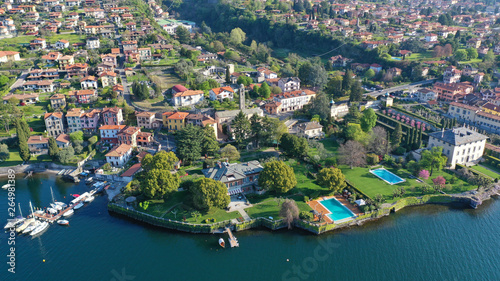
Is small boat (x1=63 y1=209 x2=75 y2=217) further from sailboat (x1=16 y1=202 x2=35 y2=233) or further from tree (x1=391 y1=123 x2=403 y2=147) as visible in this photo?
tree (x1=391 y1=123 x2=403 y2=147)

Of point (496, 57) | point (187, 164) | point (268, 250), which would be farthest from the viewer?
point (496, 57)

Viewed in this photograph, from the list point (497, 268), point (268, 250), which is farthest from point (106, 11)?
point (497, 268)

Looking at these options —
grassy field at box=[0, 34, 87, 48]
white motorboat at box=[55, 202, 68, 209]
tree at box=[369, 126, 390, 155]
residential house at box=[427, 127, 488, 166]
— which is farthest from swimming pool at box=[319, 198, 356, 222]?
grassy field at box=[0, 34, 87, 48]

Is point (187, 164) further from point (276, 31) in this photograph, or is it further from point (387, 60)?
point (276, 31)

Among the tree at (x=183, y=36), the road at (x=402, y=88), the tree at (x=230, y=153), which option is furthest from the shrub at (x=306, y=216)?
the tree at (x=183, y=36)

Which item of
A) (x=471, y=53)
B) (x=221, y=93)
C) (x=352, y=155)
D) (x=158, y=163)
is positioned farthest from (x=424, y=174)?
(x=471, y=53)

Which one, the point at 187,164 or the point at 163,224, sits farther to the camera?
the point at 187,164

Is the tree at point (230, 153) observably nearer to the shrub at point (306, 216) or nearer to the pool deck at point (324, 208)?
the pool deck at point (324, 208)
